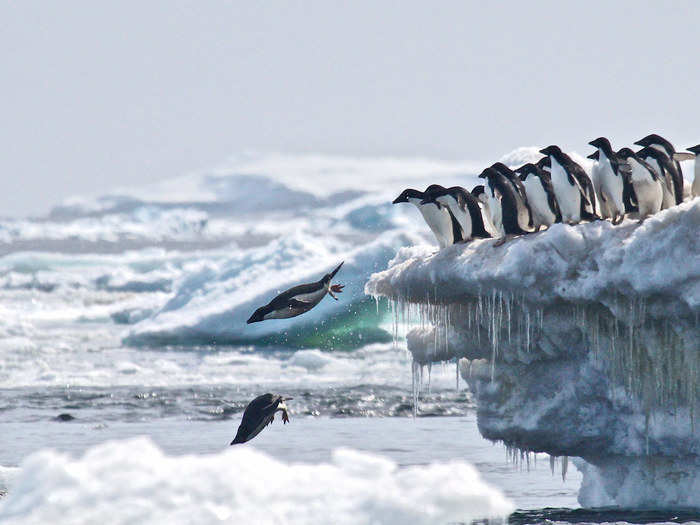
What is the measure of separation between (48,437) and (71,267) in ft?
276

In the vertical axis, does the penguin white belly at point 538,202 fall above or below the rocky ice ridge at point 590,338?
above

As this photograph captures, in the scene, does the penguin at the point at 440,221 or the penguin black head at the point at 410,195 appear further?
the penguin black head at the point at 410,195

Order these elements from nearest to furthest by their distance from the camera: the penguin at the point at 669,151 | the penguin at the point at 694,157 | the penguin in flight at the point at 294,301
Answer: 1. the penguin in flight at the point at 294,301
2. the penguin at the point at 694,157
3. the penguin at the point at 669,151

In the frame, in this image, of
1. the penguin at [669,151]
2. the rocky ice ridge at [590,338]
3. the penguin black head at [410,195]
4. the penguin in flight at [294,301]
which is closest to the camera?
the penguin in flight at [294,301]

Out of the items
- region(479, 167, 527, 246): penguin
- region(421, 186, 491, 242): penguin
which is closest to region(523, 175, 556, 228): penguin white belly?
region(479, 167, 527, 246): penguin

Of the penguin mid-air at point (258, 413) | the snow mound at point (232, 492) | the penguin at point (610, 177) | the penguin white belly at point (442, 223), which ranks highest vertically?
the penguin at point (610, 177)

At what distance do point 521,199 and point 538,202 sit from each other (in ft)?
0.54

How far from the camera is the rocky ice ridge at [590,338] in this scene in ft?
29.8

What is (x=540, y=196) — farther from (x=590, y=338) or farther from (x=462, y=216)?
(x=590, y=338)

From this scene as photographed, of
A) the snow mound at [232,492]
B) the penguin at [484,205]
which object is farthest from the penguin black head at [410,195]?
the snow mound at [232,492]

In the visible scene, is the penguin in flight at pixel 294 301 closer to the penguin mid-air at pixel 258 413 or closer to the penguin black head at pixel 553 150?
the penguin mid-air at pixel 258 413

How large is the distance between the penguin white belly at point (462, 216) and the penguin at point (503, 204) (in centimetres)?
32

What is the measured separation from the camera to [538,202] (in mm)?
10258

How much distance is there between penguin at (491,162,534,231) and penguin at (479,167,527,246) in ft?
0.06
